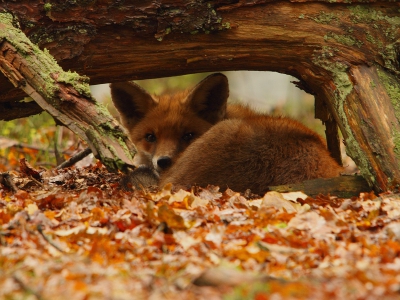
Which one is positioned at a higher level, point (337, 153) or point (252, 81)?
point (337, 153)

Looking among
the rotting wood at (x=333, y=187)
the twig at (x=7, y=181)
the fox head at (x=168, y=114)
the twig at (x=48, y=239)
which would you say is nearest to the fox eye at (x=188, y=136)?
the fox head at (x=168, y=114)

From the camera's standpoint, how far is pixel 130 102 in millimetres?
7332

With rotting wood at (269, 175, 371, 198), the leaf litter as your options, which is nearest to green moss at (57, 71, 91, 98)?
the leaf litter

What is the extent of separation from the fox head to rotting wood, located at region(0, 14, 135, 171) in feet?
7.21

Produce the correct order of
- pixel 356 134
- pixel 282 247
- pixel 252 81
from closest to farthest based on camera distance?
1. pixel 282 247
2. pixel 356 134
3. pixel 252 81

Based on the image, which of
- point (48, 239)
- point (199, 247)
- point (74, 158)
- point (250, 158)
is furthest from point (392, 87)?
point (74, 158)

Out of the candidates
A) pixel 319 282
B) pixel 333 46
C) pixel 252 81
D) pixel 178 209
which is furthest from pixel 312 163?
pixel 252 81

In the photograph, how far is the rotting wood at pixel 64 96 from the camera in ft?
13.6

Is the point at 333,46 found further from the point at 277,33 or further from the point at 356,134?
the point at 356,134

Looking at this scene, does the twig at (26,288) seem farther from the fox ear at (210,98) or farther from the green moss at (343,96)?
the fox ear at (210,98)

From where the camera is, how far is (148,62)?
18.0 ft

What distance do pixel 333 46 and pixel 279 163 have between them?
4.17ft

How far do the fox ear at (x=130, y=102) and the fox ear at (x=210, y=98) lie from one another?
25.3 inches

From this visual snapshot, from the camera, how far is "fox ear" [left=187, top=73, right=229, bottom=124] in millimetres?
6867
